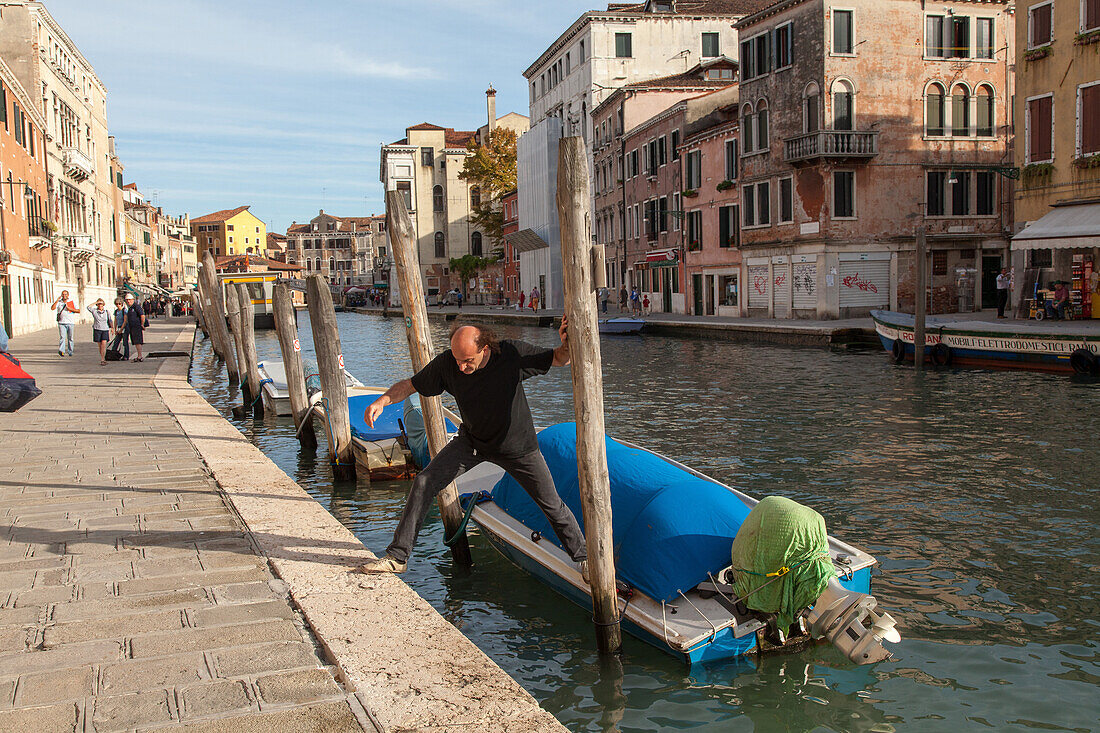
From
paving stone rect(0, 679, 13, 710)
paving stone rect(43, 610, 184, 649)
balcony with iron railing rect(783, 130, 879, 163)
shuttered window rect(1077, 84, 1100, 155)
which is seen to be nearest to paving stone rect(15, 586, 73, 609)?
paving stone rect(43, 610, 184, 649)

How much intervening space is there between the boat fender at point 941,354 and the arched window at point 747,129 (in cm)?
1466

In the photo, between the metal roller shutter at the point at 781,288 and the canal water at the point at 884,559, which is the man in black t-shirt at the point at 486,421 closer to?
the canal water at the point at 884,559

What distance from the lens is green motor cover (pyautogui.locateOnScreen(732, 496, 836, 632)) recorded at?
4.71m

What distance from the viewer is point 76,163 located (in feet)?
147

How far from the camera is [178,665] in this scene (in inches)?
146

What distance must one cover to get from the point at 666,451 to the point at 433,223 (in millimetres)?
76955

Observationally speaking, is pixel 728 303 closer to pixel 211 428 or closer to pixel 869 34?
pixel 869 34

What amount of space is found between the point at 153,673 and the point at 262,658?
1.29ft

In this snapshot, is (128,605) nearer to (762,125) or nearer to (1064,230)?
(1064,230)

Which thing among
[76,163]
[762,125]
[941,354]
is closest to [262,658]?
[941,354]

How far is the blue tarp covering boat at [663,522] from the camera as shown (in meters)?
5.11

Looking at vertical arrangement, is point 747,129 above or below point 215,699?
above

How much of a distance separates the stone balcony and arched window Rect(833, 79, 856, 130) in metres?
33.1

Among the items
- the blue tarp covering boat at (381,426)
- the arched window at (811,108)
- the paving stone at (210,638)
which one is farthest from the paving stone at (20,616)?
the arched window at (811,108)
